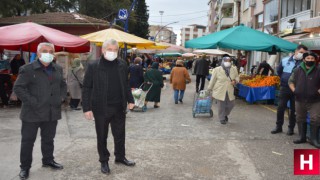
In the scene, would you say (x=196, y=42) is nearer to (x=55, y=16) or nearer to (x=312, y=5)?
(x=312, y=5)

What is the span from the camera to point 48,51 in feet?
16.3

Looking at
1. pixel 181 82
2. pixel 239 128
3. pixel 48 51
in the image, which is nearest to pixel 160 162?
pixel 48 51

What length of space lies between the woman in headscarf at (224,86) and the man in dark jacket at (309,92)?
2.07 meters

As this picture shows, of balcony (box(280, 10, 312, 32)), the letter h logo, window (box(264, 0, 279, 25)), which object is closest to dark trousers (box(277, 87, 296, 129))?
the letter h logo

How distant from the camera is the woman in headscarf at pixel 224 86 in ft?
28.6

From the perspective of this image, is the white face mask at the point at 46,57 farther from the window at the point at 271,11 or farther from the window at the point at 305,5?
A: the window at the point at 271,11

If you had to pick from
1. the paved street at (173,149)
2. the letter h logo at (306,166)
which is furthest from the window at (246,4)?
the letter h logo at (306,166)

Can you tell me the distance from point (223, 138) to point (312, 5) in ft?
40.2

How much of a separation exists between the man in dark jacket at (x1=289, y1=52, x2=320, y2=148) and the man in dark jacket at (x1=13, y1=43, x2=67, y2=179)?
14.2 feet

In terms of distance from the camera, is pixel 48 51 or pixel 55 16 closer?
pixel 48 51

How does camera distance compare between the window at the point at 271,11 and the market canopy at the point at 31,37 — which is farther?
the window at the point at 271,11

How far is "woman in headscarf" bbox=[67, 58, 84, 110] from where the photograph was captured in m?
10.8

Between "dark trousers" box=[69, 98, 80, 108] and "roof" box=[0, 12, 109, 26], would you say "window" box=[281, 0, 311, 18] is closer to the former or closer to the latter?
"roof" box=[0, 12, 109, 26]

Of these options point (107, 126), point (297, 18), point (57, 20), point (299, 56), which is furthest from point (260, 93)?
point (57, 20)
